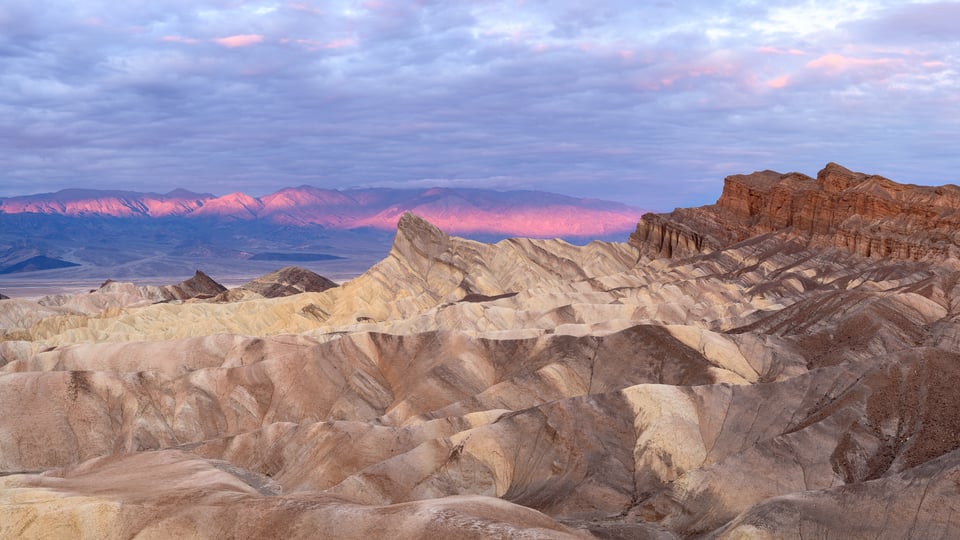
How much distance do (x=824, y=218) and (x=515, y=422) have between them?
259 ft

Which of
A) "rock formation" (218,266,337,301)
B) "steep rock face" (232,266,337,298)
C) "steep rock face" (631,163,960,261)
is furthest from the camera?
"steep rock face" (232,266,337,298)

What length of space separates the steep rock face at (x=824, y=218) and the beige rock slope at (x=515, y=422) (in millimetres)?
10277

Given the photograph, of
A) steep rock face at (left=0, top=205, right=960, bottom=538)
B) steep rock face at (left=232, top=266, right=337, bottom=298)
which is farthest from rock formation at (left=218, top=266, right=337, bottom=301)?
steep rock face at (left=0, top=205, right=960, bottom=538)

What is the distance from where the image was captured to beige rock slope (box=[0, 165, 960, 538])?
103 ft

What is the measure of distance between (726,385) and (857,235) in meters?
64.0

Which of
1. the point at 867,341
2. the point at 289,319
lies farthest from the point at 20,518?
the point at 289,319

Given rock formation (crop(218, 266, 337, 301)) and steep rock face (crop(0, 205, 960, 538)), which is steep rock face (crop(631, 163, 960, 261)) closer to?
steep rock face (crop(0, 205, 960, 538))

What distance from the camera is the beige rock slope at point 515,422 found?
3136cm

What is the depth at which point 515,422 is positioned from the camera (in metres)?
45.7

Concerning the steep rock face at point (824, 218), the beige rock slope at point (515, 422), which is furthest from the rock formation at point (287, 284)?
the steep rock face at point (824, 218)

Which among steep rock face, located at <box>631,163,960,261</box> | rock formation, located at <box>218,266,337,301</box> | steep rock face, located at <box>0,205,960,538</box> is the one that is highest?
steep rock face, located at <box>631,163,960,261</box>

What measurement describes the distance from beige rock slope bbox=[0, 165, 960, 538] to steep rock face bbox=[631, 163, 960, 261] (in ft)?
33.7

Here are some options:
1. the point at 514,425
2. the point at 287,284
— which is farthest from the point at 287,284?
the point at 514,425

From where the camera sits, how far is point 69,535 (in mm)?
30547
